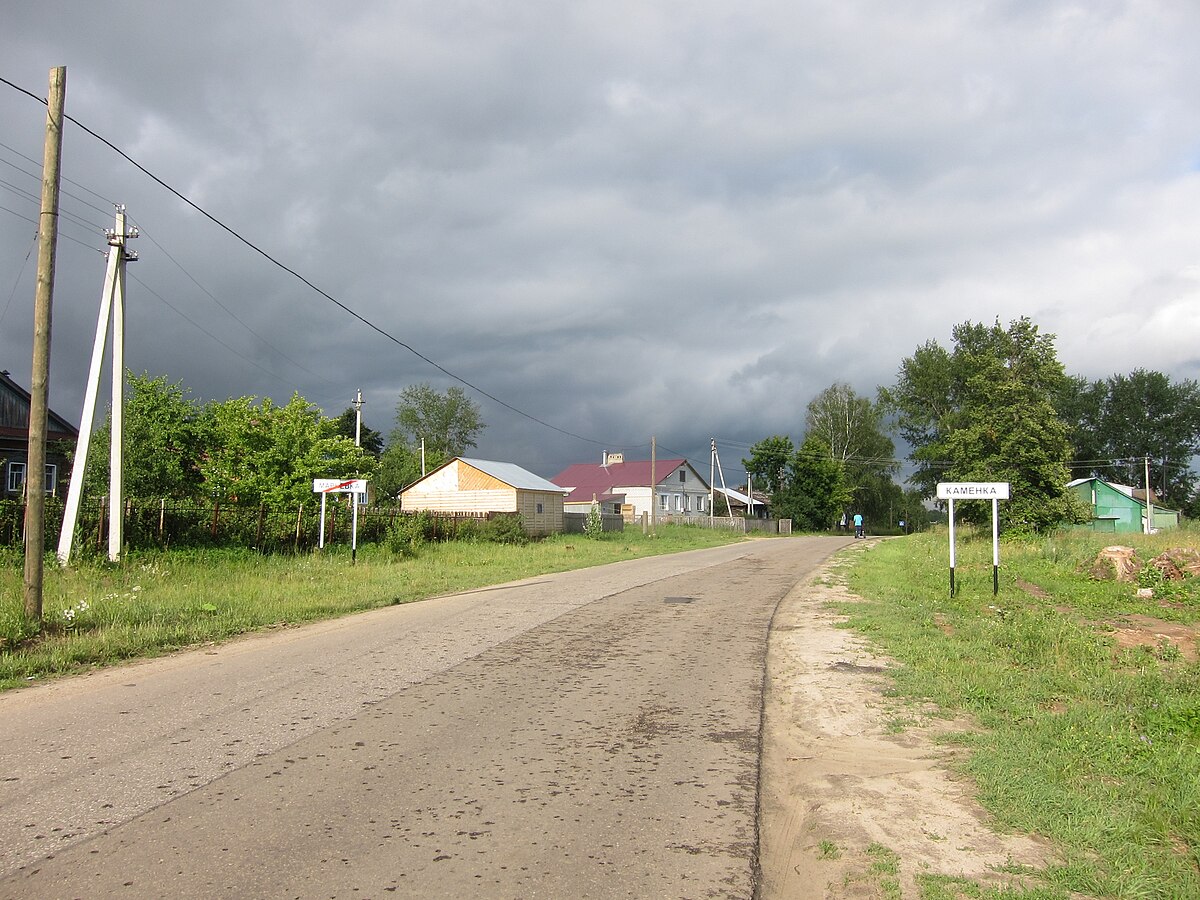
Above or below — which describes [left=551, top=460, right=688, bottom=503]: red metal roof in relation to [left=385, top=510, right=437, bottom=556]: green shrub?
above

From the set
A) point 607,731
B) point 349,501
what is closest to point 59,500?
point 349,501

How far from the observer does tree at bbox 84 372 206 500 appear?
35.7 m

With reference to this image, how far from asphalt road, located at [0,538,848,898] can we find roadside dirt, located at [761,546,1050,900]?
26cm

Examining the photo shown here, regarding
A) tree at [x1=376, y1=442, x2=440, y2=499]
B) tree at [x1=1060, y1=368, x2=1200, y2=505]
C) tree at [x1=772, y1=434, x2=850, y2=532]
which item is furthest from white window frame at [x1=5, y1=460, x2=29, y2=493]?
tree at [x1=1060, y1=368, x2=1200, y2=505]

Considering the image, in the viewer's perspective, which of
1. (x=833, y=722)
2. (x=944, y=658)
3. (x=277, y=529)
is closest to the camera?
(x=833, y=722)

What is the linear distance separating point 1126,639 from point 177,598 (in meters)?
14.6

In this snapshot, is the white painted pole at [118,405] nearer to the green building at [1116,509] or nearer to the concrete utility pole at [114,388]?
the concrete utility pole at [114,388]

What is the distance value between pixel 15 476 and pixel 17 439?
184cm

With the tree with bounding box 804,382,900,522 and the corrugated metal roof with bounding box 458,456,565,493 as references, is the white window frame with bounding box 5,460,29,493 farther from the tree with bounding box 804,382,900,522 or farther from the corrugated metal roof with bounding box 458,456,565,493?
the tree with bounding box 804,382,900,522

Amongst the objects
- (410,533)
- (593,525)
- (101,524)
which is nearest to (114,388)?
(101,524)

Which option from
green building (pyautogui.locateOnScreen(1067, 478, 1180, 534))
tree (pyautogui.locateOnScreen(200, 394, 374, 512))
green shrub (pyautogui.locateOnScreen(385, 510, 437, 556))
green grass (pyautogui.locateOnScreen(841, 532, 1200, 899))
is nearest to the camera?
green grass (pyautogui.locateOnScreen(841, 532, 1200, 899))

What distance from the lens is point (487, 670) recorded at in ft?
29.5

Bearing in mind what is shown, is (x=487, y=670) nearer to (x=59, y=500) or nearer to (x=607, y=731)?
(x=607, y=731)

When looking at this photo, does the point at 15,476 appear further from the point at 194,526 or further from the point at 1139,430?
the point at 1139,430
